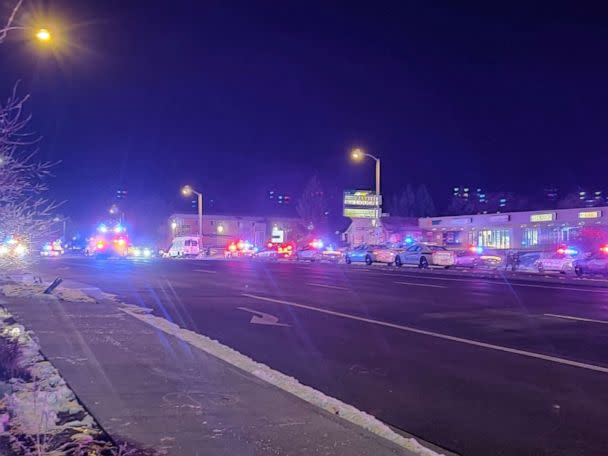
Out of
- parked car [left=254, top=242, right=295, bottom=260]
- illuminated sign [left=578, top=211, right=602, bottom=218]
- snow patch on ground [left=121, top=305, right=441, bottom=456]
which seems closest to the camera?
snow patch on ground [left=121, top=305, right=441, bottom=456]

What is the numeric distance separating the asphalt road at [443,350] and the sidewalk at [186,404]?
1059 millimetres

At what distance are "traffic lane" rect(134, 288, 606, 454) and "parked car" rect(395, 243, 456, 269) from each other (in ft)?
84.9

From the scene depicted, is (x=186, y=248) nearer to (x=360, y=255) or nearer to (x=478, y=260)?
(x=360, y=255)

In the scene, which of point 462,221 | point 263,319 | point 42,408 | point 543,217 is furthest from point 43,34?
point 462,221

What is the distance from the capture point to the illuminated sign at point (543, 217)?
A: 56.2 metres

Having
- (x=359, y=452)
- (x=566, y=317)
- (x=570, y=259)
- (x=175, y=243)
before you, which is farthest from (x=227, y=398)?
(x=175, y=243)

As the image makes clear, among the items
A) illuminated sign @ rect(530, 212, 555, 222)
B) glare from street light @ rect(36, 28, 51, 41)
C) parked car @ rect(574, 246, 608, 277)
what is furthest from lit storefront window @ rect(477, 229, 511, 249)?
glare from street light @ rect(36, 28, 51, 41)

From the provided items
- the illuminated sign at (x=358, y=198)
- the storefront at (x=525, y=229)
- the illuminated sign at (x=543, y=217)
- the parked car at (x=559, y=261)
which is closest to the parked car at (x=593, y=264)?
the parked car at (x=559, y=261)

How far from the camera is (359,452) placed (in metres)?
5.57

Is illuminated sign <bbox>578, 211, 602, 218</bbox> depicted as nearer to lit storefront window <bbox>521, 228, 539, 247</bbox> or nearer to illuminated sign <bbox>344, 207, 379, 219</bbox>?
lit storefront window <bbox>521, 228, 539, 247</bbox>

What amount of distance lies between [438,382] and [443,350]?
2.39 metres

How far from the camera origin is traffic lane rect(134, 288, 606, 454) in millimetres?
6730

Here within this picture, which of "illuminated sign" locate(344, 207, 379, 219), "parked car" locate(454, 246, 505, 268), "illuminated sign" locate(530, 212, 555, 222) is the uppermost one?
"illuminated sign" locate(344, 207, 379, 219)

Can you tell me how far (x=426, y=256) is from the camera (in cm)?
3931
